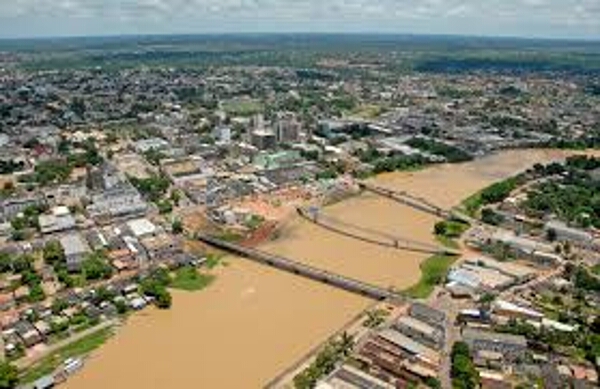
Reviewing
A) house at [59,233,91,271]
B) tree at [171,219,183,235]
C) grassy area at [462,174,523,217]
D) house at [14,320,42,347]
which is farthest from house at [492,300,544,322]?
house at [59,233,91,271]

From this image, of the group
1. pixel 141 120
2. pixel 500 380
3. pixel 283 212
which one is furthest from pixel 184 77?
pixel 500 380

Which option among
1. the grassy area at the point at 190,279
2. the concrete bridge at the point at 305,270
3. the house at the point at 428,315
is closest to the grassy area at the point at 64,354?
the grassy area at the point at 190,279

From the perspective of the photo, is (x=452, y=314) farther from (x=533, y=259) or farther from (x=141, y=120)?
(x=141, y=120)

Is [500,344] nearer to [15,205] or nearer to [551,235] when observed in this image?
[551,235]

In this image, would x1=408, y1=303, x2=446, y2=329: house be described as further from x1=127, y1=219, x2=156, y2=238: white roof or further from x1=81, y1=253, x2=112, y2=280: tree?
x1=127, y1=219, x2=156, y2=238: white roof

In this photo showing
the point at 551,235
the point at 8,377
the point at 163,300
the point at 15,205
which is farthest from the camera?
the point at 15,205

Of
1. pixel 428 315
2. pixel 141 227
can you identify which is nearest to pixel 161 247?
pixel 141 227
